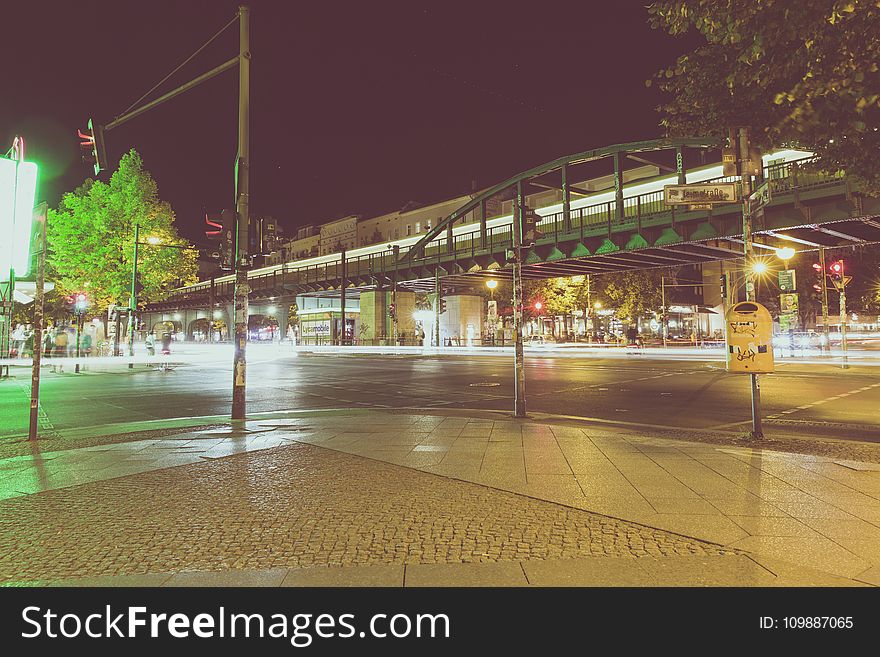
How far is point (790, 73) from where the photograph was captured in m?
6.43

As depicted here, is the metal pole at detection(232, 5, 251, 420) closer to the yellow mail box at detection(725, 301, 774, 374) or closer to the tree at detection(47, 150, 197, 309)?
the yellow mail box at detection(725, 301, 774, 374)

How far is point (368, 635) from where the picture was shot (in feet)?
9.34

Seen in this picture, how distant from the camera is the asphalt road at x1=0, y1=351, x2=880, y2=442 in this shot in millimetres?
10641

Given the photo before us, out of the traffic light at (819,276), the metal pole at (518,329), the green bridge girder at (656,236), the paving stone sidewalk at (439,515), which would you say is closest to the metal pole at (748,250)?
the green bridge girder at (656,236)

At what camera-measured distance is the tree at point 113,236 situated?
34125mm

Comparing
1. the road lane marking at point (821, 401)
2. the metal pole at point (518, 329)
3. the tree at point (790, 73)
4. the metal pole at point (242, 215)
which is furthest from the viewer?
the road lane marking at point (821, 401)

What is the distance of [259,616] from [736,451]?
621cm

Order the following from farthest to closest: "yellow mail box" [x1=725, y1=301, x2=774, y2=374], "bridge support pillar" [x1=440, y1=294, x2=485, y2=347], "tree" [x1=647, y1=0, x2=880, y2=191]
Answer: "bridge support pillar" [x1=440, y1=294, x2=485, y2=347] < "yellow mail box" [x1=725, y1=301, x2=774, y2=374] < "tree" [x1=647, y1=0, x2=880, y2=191]

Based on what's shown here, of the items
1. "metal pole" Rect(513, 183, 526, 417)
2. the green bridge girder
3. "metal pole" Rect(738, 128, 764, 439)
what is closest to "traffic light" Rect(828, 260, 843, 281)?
the green bridge girder

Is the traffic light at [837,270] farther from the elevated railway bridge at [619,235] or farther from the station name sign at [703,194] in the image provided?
the station name sign at [703,194]

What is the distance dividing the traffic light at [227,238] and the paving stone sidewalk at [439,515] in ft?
13.1

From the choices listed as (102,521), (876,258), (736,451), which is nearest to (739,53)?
(736,451)

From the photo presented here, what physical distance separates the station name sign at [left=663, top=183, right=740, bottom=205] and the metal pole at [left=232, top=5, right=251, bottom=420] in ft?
24.4

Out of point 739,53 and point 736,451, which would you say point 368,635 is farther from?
point 739,53
